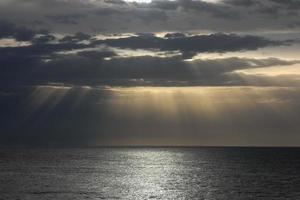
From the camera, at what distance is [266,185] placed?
370 feet

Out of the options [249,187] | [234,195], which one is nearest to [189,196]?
[234,195]

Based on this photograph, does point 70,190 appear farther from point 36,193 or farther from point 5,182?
point 5,182

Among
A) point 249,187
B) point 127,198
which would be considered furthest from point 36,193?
point 249,187

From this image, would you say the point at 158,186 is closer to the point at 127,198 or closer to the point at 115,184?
the point at 115,184

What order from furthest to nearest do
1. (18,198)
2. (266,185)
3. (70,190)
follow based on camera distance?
(266,185) < (70,190) < (18,198)

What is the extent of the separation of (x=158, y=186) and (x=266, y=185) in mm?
24175

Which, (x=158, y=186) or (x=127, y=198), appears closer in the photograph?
(x=127, y=198)

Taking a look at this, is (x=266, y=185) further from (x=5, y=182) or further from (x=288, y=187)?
(x=5, y=182)

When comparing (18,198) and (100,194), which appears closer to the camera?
(18,198)

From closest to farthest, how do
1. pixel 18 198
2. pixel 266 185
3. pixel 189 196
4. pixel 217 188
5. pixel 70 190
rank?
pixel 18 198 < pixel 189 196 < pixel 70 190 < pixel 217 188 < pixel 266 185

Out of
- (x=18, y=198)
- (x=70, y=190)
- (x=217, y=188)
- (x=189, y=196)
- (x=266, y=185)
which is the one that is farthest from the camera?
(x=266, y=185)

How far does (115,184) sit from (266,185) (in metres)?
33.8

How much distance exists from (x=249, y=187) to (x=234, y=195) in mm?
16847

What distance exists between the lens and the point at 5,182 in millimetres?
113812
